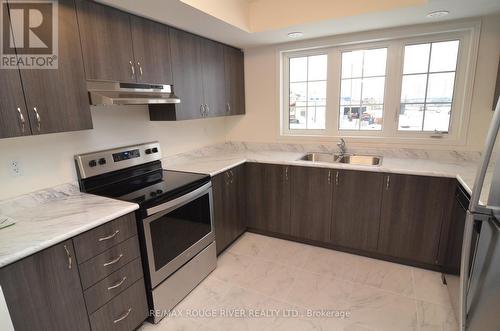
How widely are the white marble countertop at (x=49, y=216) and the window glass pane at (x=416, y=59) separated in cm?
287

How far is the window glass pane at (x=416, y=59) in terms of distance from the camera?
8.79ft

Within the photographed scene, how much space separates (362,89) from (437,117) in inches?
31.1

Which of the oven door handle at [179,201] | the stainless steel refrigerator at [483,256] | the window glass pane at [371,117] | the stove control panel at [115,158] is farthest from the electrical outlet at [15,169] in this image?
the window glass pane at [371,117]

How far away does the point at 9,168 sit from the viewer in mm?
1679

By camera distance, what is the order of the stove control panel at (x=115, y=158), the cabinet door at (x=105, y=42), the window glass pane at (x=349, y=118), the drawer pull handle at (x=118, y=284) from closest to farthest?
the drawer pull handle at (x=118, y=284)
the cabinet door at (x=105, y=42)
the stove control panel at (x=115, y=158)
the window glass pane at (x=349, y=118)

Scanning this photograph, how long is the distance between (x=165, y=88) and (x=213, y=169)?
0.84 meters

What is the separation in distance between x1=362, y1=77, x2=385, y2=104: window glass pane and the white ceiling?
0.53m

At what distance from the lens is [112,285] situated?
163cm

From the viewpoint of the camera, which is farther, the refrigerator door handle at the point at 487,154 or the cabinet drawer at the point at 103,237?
the cabinet drawer at the point at 103,237

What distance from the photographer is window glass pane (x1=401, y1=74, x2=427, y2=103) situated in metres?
2.73

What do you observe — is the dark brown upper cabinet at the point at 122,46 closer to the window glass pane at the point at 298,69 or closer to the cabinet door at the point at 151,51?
the cabinet door at the point at 151,51

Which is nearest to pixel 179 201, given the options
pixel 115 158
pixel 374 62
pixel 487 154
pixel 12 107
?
pixel 115 158

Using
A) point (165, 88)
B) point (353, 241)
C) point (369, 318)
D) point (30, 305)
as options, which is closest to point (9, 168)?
point (30, 305)

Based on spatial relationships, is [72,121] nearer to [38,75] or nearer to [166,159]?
[38,75]
